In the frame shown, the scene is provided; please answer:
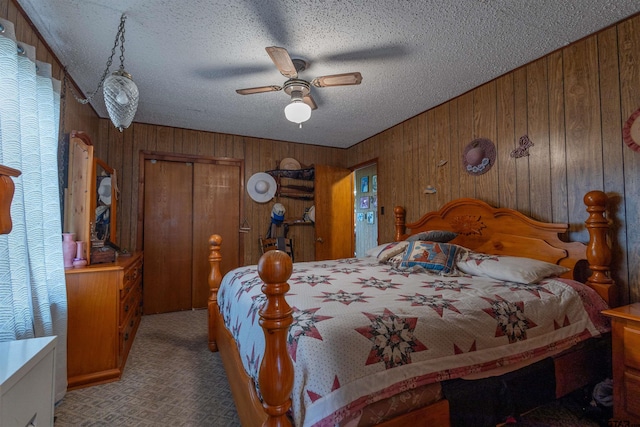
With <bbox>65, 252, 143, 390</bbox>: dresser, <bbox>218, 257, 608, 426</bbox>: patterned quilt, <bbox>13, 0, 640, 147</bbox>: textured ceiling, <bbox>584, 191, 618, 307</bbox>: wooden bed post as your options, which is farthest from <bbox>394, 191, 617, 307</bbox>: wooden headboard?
<bbox>65, 252, 143, 390</bbox>: dresser

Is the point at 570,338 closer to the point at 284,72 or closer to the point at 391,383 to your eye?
the point at 391,383

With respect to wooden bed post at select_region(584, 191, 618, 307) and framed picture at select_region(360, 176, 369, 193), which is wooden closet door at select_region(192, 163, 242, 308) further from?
wooden bed post at select_region(584, 191, 618, 307)

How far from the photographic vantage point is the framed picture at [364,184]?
5.37 metres

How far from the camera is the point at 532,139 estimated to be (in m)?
2.28

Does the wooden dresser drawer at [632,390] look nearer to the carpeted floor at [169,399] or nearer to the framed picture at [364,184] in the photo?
the carpeted floor at [169,399]

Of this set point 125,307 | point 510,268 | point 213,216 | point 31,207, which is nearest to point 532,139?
point 510,268

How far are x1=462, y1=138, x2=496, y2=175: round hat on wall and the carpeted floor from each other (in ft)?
5.92

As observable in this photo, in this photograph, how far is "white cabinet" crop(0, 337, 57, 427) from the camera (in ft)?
2.85

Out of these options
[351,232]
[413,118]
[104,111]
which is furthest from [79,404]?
[413,118]

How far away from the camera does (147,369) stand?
88.4 inches

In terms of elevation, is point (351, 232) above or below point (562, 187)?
below

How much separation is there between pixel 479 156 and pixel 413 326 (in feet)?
6.84

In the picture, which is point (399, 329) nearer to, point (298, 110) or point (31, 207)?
point (298, 110)

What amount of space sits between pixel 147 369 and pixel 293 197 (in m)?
2.82
